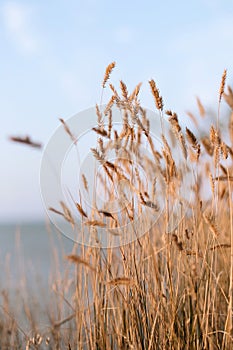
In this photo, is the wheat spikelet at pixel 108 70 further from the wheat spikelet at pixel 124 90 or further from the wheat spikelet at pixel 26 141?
the wheat spikelet at pixel 26 141

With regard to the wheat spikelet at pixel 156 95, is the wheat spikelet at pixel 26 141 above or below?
below

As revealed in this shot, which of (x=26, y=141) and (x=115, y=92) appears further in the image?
(x=115, y=92)

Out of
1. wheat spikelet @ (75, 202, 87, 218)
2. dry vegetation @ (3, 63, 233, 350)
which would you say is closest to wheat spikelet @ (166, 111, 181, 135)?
dry vegetation @ (3, 63, 233, 350)

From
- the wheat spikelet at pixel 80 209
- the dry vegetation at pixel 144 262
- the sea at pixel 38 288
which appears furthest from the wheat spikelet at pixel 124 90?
the sea at pixel 38 288

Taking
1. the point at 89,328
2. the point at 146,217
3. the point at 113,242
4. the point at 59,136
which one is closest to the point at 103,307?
the point at 89,328

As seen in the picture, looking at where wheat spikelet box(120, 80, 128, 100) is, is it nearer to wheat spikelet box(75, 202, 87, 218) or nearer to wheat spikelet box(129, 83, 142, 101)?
wheat spikelet box(129, 83, 142, 101)

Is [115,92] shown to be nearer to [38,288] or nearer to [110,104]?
[110,104]

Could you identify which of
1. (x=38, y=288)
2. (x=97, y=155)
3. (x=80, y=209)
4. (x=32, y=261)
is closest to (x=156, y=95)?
(x=97, y=155)

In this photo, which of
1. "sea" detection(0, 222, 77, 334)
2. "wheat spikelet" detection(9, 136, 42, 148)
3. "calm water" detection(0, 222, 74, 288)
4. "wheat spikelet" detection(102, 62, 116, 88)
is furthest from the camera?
"calm water" detection(0, 222, 74, 288)

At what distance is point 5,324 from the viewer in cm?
272

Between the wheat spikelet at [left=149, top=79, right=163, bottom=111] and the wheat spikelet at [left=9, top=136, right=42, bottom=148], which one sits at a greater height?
the wheat spikelet at [left=149, top=79, right=163, bottom=111]

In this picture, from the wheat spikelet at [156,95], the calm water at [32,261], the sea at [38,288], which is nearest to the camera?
the wheat spikelet at [156,95]

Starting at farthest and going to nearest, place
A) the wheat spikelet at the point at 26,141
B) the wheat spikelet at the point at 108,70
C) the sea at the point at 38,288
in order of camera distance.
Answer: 1. the sea at the point at 38,288
2. the wheat spikelet at the point at 108,70
3. the wheat spikelet at the point at 26,141

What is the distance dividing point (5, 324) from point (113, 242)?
1270 millimetres
